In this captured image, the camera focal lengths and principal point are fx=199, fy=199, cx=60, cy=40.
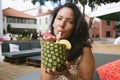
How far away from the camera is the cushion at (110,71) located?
6.87 ft

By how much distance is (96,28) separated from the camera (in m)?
44.9

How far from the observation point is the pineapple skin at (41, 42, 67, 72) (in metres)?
0.86

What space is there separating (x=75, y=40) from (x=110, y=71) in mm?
1143

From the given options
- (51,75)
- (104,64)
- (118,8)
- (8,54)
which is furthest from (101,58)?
(8,54)

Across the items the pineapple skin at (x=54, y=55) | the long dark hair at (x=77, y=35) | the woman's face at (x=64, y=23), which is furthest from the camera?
the long dark hair at (x=77, y=35)

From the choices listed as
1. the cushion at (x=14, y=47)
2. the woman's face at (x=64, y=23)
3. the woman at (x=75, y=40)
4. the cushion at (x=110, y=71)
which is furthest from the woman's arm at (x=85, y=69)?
the cushion at (x=14, y=47)

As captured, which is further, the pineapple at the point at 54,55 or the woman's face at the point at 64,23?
the woman's face at the point at 64,23

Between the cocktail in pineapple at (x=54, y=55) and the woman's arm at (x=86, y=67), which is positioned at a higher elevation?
the cocktail in pineapple at (x=54, y=55)

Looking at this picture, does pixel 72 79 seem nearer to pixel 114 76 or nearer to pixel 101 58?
pixel 114 76

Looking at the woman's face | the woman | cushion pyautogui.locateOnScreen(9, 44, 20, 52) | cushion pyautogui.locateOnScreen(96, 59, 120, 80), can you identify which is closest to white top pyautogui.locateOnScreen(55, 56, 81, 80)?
the woman

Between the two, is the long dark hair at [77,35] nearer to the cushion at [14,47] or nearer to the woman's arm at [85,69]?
the woman's arm at [85,69]

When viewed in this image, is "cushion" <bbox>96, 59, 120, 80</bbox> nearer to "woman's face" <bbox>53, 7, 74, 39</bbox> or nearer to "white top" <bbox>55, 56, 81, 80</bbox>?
"white top" <bbox>55, 56, 81, 80</bbox>

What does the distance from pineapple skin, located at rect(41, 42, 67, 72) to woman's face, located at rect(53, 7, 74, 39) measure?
0.14 meters

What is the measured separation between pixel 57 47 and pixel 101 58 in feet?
5.17
